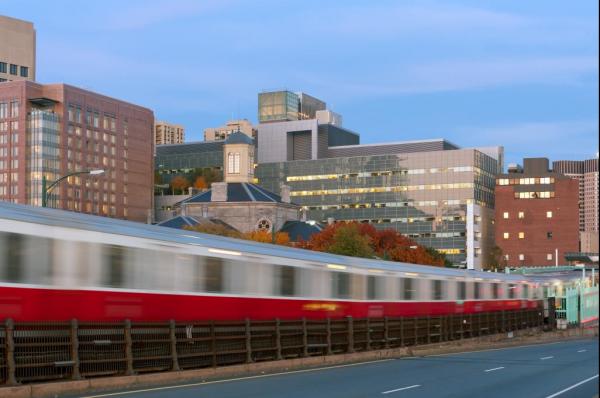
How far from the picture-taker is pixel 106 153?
192 meters

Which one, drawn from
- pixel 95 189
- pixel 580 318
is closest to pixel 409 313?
pixel 580 318

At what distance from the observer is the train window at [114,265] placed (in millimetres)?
21000

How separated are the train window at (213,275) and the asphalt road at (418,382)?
10.2 feet

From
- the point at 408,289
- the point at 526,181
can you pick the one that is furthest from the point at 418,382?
the point at 526,181

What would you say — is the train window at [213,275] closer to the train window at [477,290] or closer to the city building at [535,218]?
the train window at [477,290]

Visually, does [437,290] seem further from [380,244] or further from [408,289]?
[380,244]

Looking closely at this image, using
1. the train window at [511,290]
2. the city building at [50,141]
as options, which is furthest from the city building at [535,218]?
the train window at [511,290]

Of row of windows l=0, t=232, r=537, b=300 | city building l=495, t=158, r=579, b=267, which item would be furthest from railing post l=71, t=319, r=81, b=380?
city building l=495, t=158, r=579, b=267

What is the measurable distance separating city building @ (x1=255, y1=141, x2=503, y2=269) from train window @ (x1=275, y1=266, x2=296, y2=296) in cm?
14285

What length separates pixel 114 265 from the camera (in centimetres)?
2122

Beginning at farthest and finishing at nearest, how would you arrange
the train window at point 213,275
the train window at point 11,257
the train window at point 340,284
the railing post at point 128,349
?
1. the train window at point 340,284
2. the train window at point 213,275
3. the railing post at point 128,349
4. the train window at point 11,257

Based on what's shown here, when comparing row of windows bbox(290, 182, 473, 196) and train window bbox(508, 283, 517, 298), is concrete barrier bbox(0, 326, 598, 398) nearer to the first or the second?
train window bbox(508, 283, 517, 298)

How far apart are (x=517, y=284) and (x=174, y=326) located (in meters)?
39.5

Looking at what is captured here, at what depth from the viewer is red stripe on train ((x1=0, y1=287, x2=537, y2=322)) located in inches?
742
